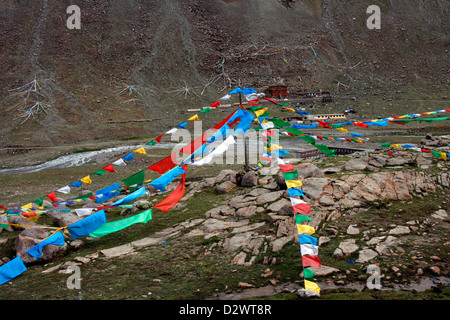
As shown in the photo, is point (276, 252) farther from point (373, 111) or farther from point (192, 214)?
point (373, 111)

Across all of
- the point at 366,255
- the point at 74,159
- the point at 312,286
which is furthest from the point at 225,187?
the point at 74,159

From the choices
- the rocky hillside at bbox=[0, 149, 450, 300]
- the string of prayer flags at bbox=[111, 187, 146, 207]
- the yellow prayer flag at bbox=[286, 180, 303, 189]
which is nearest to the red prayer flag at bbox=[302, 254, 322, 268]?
the rocky hillside at bbox=[0, 149, 450, 300]

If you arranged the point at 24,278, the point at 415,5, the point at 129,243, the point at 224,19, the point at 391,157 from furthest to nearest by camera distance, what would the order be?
the point at 415,5, the point at 224,19, the point at 391,157, the point at 129,243, the point at 24,278

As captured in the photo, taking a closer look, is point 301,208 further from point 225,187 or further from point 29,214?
point 29,214

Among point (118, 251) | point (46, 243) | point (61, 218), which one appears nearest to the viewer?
point (46, 243)

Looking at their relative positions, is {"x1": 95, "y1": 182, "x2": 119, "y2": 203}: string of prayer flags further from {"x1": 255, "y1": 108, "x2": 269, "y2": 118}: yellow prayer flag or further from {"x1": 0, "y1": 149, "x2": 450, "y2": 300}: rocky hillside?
{"x1": 255, "y1": 108, "x2": 269, "y2": 118}: yellow prayer flag
